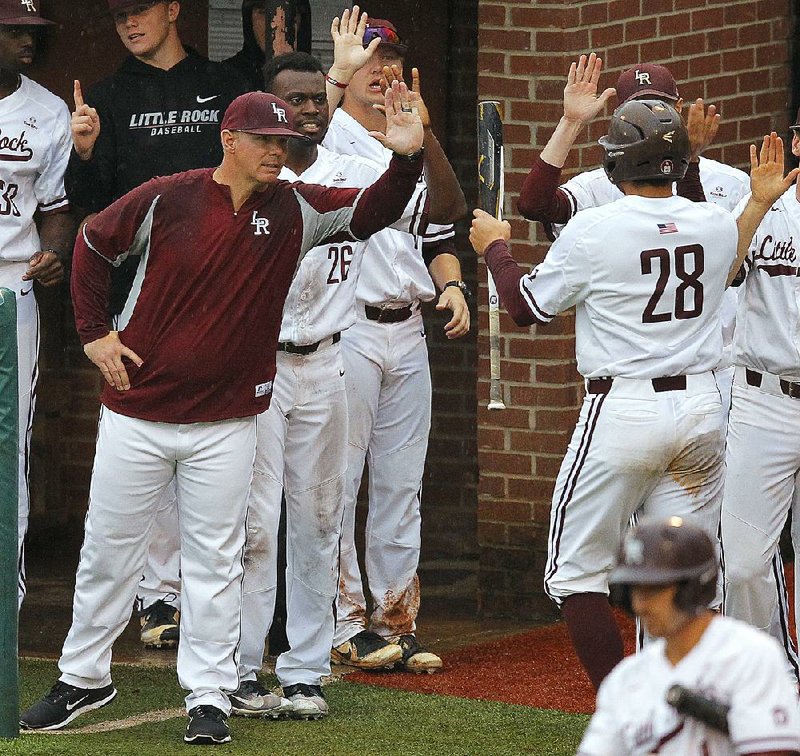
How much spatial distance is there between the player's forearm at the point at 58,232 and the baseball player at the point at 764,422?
2.57 metres

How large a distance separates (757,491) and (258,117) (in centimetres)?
203

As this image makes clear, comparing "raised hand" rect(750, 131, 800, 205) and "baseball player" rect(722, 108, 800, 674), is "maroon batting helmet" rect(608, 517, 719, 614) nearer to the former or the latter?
"raised hand" rect(750, 131, 800, 205)

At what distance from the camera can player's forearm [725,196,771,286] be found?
5.36 m

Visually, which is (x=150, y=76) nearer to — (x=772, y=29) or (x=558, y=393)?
(x=558, y=393)

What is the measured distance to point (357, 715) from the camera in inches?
231

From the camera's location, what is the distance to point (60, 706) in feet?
18.1

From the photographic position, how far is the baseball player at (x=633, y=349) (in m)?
4.90

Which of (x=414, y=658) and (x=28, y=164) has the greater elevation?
(x=28, y=164)

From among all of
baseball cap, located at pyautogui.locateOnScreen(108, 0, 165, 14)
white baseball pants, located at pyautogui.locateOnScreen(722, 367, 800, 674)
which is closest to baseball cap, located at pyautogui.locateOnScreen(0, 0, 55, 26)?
baseball cap, located at pyautogui.locateOnScreen(108, 0, 165, 14)

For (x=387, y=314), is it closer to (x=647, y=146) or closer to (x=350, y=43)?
(x=350, y=43)

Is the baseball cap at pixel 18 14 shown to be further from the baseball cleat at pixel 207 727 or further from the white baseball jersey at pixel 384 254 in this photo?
the baseball cleat at pixel 207 727

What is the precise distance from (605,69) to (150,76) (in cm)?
224

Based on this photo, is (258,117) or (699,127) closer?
(258,117)

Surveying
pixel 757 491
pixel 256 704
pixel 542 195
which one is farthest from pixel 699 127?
pixel 256 704
